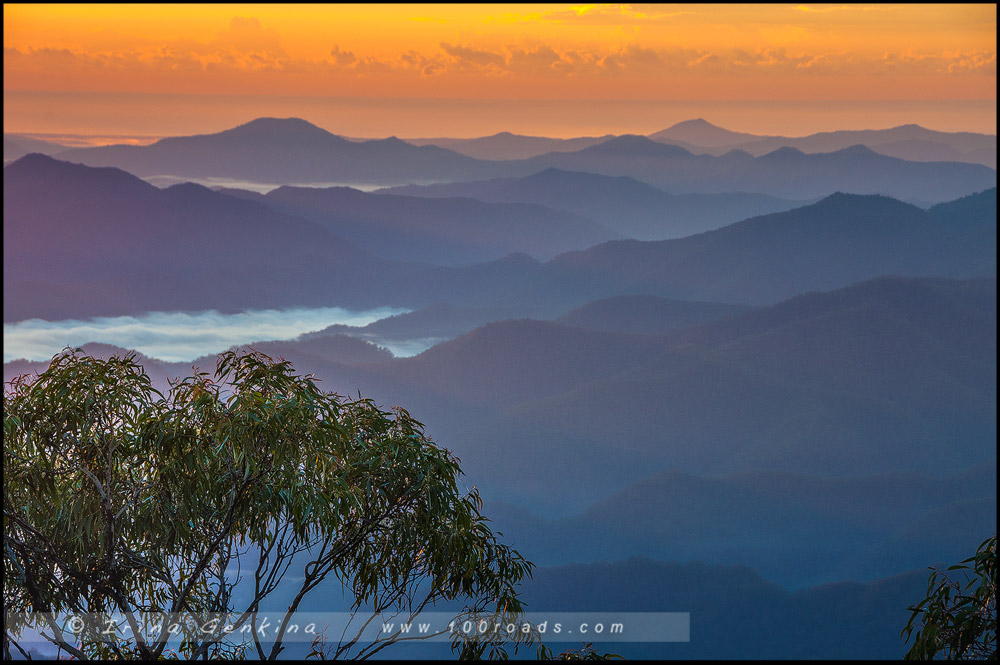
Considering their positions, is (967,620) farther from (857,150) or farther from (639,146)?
(639,146)

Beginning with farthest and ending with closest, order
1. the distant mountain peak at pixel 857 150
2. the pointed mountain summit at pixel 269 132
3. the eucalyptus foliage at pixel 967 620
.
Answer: the distant mountain peak at pixel 857 150 → the pointed mountain summit at pixel 269 132 → the eucalyptus foliage at pixel 967 620

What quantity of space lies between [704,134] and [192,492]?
135 m

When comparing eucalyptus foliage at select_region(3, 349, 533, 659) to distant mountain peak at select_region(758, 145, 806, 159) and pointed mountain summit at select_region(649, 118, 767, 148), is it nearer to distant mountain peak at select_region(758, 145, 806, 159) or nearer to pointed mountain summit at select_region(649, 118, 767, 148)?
pointed mountain summit at select_region(649, 118, 767, 148)

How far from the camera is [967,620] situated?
5031 millimetres

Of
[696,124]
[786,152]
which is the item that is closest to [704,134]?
[696,124]

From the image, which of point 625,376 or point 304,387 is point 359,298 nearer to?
point 625,376

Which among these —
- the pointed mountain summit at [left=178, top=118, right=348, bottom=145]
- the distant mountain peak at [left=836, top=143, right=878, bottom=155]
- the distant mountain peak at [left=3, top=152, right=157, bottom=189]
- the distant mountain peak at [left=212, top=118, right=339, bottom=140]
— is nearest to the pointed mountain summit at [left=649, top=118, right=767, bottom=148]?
the distant mountain peak at [left=836, top=143, right=878, bottom=155]

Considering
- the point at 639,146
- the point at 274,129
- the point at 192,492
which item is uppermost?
the point at 639,146

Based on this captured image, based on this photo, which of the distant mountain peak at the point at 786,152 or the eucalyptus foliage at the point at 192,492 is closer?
the eucalyptus foliage at the point at 192,492

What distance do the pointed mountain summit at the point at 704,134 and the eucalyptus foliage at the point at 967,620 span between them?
128 meters

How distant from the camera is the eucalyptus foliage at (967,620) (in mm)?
4910

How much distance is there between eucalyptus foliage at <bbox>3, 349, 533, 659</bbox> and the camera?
496 centimetres

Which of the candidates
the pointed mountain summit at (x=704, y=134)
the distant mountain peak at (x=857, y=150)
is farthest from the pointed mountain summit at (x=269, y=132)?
the distant mountain peak at (x=857, y=150)

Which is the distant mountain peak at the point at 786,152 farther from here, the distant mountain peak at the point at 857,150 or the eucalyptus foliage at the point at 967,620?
the eucalyptus foliage at the point at 967,620
